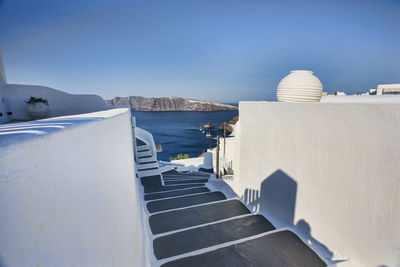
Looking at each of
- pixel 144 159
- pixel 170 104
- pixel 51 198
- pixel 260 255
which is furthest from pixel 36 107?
pixel 170 104

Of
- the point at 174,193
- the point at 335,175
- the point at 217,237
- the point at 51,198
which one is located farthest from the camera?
the point at 174,193

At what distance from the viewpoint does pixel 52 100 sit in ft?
18.4

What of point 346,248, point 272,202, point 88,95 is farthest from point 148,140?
point 346,248

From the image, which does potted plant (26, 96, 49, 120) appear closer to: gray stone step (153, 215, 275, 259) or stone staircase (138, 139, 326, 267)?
stone staircase (138, 139, 326, 267)

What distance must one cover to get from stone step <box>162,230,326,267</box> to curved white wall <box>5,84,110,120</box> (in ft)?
15.2

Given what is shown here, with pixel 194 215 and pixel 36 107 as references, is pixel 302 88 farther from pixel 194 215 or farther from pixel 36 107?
pixel 36 107

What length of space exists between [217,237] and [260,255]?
0.76 metres

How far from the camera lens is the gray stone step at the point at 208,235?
291 cm

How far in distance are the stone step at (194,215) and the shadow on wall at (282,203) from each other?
51 centimetres

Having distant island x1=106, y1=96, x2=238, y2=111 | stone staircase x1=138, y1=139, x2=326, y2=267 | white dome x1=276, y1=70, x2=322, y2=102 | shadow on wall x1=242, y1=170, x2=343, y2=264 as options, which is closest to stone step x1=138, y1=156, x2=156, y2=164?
stone staircase x1=138, y1=139, x2=326, y2=267

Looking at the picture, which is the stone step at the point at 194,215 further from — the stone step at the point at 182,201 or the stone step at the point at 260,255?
the stone step at the point at 260,255

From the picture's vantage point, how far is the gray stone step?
2908 mm

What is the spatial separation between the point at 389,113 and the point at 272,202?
2504mm

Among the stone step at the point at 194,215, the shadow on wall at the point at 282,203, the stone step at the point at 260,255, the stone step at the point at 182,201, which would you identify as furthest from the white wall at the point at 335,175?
the stone step at the point at 182,201
